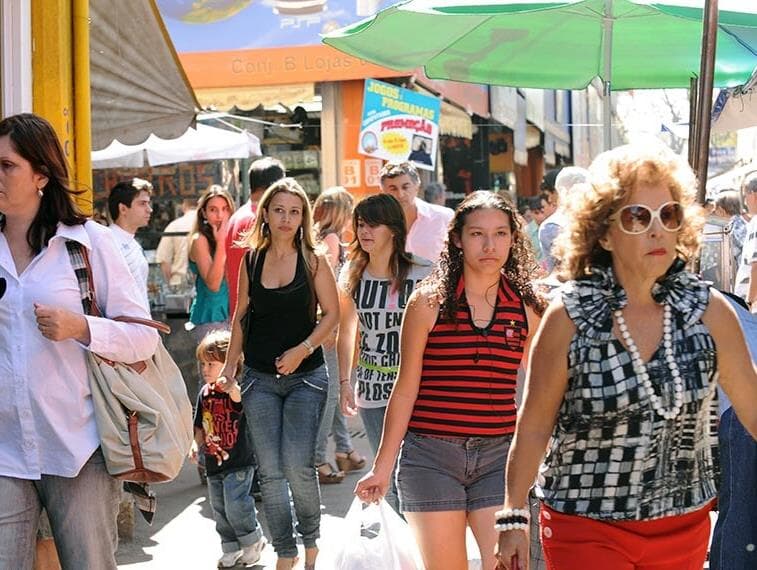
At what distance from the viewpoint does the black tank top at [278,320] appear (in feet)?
20.9

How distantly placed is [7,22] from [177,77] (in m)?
2.49

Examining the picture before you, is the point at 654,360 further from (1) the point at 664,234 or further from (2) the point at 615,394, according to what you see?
(1) the point at 664,234

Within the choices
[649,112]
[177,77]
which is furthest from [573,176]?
[649,112]

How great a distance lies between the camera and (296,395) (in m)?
6.30

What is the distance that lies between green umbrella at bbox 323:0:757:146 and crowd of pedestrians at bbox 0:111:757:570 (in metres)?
2.66

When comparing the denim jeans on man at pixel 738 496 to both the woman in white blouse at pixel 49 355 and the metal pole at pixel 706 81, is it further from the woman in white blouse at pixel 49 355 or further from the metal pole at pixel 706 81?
the woman in white blouse at pixel 49 355

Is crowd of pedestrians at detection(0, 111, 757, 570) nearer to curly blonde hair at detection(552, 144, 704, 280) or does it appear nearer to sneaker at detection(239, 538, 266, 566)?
curly blonde hair at detection(552, 144, 704, 280)

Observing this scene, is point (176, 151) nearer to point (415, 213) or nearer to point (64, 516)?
point (415, 213)

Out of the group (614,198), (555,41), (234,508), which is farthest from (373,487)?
(555,41)

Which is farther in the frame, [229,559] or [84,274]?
[229,559]

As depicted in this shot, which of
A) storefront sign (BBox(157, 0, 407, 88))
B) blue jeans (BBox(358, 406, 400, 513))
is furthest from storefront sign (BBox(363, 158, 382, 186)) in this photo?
blue jeans (BBox(358, 406, 400, 513))

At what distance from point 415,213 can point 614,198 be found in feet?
16.6

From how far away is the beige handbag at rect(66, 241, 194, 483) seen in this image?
3.92 metres

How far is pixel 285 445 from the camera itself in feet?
20.4
